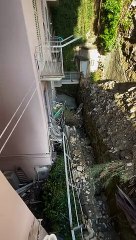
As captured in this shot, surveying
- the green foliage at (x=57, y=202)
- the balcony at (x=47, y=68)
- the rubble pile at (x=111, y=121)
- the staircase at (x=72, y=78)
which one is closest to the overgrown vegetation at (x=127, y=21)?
the rubble pile at (x=111, y=121)

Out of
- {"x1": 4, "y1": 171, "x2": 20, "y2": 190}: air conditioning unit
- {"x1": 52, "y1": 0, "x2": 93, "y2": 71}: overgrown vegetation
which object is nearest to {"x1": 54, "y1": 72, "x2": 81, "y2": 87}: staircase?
{"x1": 52, "y1": 0, "x2": 93, "y2": 71}: overgrown vegetation

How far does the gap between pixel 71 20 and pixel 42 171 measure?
28.6 feet

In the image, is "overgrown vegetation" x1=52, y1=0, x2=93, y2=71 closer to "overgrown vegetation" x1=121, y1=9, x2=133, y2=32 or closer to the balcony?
"overgrown vegetation" x1=121, y1=9, x2=133, y2=32

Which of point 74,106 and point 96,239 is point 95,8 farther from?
point 96,239

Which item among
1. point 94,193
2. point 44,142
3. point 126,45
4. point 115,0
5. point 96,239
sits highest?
point 115,0

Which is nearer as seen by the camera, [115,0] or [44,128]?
[44,128]

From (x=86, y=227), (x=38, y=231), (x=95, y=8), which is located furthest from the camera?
(x=95, y=8)

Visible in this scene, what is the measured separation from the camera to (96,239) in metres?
6.83

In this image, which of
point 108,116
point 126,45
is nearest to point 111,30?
point 126,45

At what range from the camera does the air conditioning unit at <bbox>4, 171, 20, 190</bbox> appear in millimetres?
7215

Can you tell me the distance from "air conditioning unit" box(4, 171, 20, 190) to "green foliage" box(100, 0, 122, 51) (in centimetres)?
870

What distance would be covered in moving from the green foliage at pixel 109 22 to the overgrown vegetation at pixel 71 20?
33.9 inches

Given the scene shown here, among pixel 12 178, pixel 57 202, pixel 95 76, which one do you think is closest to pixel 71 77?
pixel 95 76

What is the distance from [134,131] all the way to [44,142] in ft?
9.44
